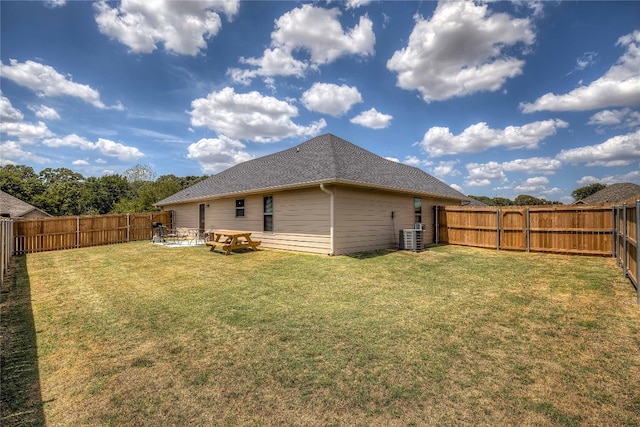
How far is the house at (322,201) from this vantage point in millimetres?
9938

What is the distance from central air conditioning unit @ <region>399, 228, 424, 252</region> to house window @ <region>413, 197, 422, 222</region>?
313cm

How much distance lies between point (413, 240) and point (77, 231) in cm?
1690

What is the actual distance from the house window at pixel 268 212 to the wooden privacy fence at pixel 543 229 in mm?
8963

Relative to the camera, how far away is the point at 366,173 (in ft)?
37.5

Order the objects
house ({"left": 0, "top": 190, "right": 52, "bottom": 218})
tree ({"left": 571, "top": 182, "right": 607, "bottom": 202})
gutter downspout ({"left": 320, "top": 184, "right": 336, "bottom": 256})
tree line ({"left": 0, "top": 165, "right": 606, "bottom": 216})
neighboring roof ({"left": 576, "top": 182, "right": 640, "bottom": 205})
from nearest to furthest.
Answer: gutter downspout ({"left": 320, "top": 184, "right": 336, "bottom": 256})
house ({"left": 0, "top": 190, "right": 52, "bottom": 218})
neighboring roof ({"left": 576, "top": 182, "right": 640, "bottom": 205})
tree line ({"left": 0, "top": 165, "right": 606, "bottom": 216})
tree ({"left": 571, "top": 182, "right": 607, "bottom": 202})

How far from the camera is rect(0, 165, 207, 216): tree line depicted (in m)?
34.7

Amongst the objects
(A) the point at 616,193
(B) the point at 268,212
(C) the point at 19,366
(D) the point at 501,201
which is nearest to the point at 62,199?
(B) the point at 268,212

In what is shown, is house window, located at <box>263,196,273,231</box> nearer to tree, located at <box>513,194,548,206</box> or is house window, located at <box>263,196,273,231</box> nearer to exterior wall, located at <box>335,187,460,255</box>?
exterior wall, located at <box>335,187,460,255</box>

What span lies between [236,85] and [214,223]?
7.42m

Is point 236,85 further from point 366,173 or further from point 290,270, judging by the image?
point 290,270

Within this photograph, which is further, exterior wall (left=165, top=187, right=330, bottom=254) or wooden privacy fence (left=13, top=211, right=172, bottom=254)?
wooden privacy fence (left=13, top=211, right=172, bottom=254)

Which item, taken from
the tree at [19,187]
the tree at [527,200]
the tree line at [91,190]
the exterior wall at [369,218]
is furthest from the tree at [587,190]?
the tree at [19,187]

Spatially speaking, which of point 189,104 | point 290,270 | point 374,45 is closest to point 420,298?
point 290,270

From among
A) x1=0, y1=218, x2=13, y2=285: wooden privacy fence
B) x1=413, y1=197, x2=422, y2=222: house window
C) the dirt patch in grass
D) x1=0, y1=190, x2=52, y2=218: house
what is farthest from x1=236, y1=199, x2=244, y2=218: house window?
x1=0, y1=190, x2=52, y2=218: house
